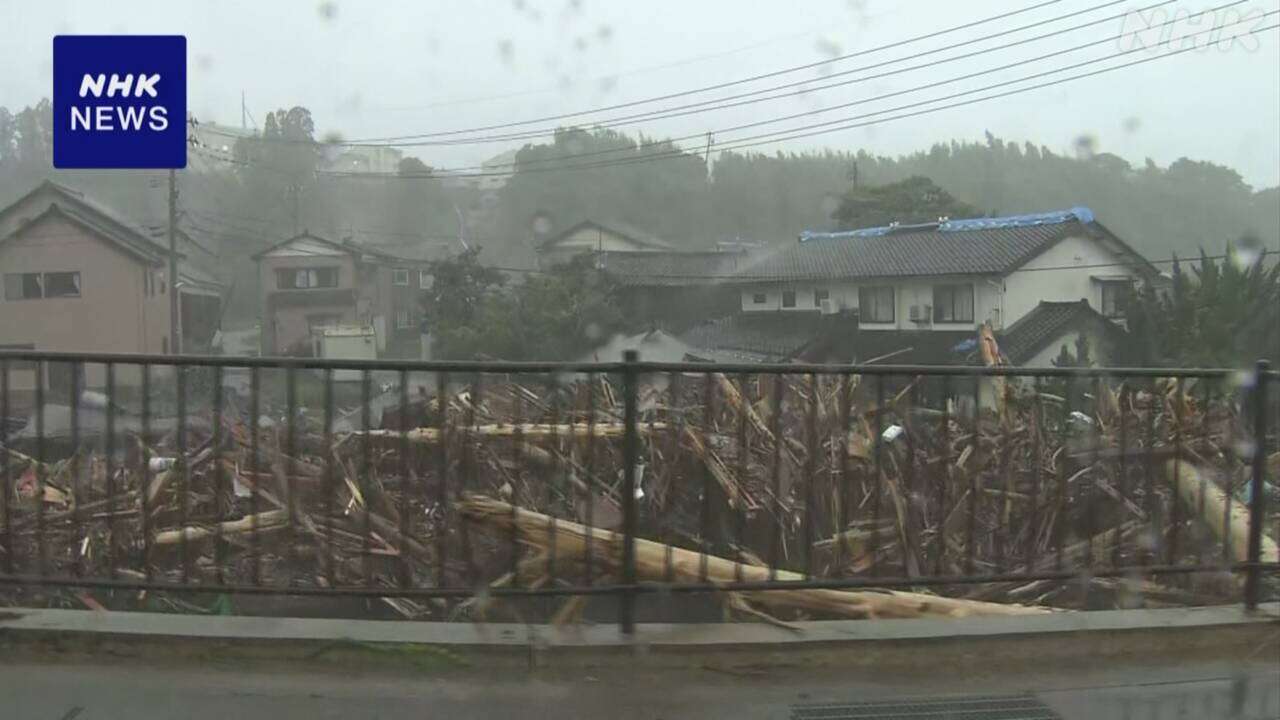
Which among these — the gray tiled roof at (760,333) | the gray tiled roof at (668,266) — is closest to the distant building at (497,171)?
the gray tiled roof at (668,266)

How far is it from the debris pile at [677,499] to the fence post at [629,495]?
0.16m

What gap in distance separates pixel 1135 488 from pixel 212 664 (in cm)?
436

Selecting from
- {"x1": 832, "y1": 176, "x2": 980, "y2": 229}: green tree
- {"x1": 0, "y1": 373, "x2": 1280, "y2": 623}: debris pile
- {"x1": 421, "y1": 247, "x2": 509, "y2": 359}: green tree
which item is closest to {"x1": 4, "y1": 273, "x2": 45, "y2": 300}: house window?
{"x1": 421, "y1": 247, "x2": 509, "y2": 359}: green tree

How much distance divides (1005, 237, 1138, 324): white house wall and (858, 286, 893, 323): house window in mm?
1598

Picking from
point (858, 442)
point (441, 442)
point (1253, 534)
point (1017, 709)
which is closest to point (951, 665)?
point (1017, 709)

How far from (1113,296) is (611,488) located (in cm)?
1020

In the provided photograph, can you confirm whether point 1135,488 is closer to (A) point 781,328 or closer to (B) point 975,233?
(A) point 781,328

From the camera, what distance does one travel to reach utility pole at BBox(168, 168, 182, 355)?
1215cm

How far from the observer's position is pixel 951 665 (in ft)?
13.1

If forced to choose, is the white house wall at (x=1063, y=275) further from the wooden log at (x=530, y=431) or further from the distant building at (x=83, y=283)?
the distant building at (x=83, y=283)

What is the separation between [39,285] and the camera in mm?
11875

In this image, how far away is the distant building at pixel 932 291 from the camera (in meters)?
12.3

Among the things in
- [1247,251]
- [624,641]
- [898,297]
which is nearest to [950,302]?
[898,297]

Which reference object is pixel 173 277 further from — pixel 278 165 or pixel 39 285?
pixel 278 165
